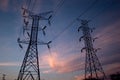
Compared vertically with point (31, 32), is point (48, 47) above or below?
below

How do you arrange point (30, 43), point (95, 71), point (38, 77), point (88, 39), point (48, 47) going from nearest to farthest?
point (38, 77), point (30, 43), point (48, 47), point (95, 71), point (88, 39)

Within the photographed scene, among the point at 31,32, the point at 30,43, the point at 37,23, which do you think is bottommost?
the point at 30,43

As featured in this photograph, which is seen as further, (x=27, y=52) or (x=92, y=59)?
(x=92, y=59)

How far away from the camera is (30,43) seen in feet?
89.9

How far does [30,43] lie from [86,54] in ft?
43.9

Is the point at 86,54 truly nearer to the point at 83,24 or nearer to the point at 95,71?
the point at 95,71

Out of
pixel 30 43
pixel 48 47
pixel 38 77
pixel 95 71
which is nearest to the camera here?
pixel 38 77

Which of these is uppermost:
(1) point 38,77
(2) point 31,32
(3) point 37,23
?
(3) point 37,23

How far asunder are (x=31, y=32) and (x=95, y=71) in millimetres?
15554

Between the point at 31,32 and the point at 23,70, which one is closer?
the point at 23,70

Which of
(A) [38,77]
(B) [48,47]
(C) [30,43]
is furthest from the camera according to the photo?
(B) [48,47]

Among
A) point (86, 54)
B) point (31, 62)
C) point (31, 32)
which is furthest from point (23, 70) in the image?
point (86, 54)

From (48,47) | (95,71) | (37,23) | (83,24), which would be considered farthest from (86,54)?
(37,23)

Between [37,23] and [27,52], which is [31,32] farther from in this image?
[27,52]
